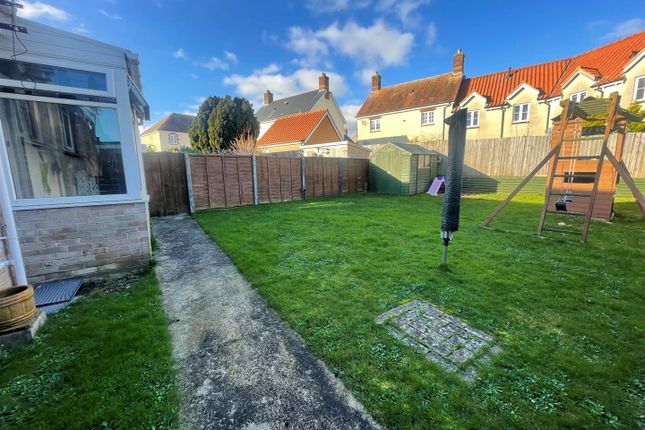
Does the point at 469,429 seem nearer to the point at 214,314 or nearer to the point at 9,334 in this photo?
the point at 214,314

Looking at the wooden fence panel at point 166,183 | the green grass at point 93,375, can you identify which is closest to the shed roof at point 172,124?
the wooden fence panel at point 166,183

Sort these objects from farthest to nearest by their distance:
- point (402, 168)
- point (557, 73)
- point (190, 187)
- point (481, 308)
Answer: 1. point (557, 73)
2. point (402, 168)
3. point (190, 187)
4. point (481, 308)

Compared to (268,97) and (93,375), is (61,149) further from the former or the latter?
(268,97)

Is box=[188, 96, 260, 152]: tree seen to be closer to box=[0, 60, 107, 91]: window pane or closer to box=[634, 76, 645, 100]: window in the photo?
box=[0, 60, 107, 91]: window pane

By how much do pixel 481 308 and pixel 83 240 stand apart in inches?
194

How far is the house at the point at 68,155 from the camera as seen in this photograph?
9.80 ft

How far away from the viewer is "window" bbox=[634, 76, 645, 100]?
12445 mm

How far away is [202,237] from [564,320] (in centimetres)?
584

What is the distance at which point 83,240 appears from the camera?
345cm

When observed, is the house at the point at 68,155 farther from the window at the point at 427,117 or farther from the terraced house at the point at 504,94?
the window at the point at 427,117

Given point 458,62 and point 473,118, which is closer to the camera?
point 473,118

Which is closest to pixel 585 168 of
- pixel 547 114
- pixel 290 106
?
pixel 547 114

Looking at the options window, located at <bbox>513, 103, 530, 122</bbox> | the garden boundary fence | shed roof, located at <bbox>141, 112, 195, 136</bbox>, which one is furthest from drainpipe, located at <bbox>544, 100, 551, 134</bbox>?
shed roof, located at <bbox>141, 112, 195, 136</bbox>

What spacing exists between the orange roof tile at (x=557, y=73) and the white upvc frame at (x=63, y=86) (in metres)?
20.7
